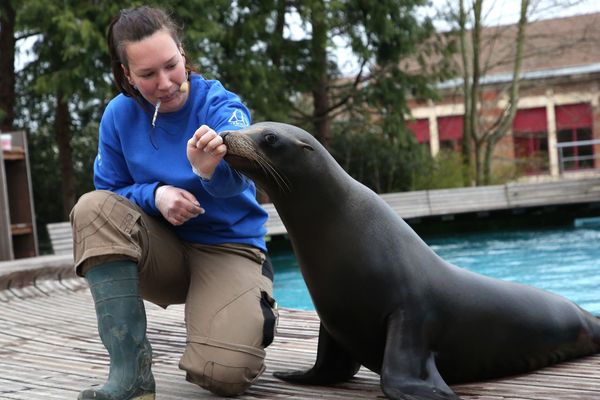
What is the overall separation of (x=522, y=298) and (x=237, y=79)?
937cm

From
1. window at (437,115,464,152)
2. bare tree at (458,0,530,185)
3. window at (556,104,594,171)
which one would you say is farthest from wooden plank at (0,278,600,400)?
window at (556,104,594,171)

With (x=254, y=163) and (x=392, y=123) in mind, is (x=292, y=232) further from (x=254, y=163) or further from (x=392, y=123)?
(x=392, y=123)


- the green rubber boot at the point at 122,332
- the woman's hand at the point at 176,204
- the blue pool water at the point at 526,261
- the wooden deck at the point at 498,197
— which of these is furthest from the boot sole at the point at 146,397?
the wooden deck at the point at 498,197

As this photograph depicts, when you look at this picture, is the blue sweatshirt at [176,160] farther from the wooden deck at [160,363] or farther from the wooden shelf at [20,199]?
the wooden shelf at [20,199]

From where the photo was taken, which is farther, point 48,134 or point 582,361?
point 48,134

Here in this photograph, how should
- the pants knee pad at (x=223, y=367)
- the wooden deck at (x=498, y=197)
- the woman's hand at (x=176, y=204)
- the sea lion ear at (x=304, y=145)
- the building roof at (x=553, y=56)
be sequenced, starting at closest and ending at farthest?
1. the sea lion ear at (x=304, y=145)
2. the woman's hand at (x=176, y=204)
3. the pants knee pad at (x=223, y=367)
4. the wooden deck at (x=498, y=197)
5. the building roof at (x=553, y=56)

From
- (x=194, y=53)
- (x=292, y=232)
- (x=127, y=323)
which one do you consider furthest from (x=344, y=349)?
(x=194, y=53)

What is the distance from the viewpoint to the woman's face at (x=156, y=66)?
2352mm

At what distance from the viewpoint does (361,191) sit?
2318mm

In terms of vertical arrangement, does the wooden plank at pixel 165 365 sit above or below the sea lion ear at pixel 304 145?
below

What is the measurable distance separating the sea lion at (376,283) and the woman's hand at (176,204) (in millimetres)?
221

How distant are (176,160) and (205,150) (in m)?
0.45

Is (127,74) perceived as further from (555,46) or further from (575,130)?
(575,130)

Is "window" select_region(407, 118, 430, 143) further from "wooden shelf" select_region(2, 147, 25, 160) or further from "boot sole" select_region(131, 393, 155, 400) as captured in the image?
"boot sole" select_region(131, 393, 155, 400)
